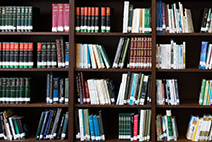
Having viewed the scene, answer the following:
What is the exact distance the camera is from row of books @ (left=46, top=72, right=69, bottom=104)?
8.27 feet

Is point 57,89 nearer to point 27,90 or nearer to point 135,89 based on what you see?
point 27,90

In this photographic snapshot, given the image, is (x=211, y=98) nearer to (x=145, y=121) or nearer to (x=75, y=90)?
(x=145, y=121)

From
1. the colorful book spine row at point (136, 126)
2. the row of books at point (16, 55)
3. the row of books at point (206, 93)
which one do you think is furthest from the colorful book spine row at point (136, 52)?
the row of books at point (16, 55)

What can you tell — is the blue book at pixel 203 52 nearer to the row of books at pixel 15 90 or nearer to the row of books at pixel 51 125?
the row of books at pixel 51 125

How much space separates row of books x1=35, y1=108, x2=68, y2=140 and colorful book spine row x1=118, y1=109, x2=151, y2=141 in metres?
0.57

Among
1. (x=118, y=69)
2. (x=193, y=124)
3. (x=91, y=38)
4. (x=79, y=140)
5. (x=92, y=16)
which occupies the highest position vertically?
(x=92, y=16)

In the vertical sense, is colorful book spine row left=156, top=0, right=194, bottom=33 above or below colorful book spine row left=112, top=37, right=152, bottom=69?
above

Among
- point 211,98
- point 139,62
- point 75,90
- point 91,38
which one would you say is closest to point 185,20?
point 139,62

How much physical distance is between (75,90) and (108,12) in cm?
85

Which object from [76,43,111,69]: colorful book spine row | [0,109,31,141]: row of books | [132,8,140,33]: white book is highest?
[132,8,140,33]: white book

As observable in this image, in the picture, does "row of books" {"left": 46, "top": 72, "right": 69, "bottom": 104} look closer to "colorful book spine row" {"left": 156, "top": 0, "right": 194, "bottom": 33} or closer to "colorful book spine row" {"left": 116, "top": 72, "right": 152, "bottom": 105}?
"colorful book spine row" {"left": 116, "top": 72, "right": 152, "bottom": 105}

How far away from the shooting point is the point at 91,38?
2848 mm

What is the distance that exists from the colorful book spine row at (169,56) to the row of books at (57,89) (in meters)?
0.95

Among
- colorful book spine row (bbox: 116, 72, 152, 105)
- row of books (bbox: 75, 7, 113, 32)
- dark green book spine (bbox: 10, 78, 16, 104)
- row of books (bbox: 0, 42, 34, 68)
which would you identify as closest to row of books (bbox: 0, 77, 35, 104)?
dark green book spine (bbox: 10, 78, 16, 104)
